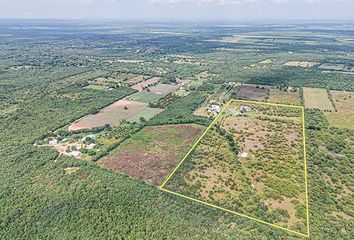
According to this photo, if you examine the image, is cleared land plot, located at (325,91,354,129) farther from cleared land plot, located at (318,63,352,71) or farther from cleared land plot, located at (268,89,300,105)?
cleared land plot, located at (318,63,352,71)

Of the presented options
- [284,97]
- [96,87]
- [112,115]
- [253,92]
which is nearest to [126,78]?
[96,87]

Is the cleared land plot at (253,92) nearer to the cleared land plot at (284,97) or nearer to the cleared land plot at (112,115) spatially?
the cleared land plot at (284,97)

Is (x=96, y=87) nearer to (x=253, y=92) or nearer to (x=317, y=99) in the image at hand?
(x=253, y=92)

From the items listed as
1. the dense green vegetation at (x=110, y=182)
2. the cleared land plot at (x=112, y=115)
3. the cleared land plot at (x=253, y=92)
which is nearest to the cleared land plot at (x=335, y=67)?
the dense green vegetation at (x=110, y=182)

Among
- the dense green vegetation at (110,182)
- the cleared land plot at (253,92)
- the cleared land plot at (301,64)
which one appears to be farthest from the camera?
the cleared land plot at (301,64)

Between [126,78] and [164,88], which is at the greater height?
[164,88]

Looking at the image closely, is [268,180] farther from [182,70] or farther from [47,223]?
[182,70]
